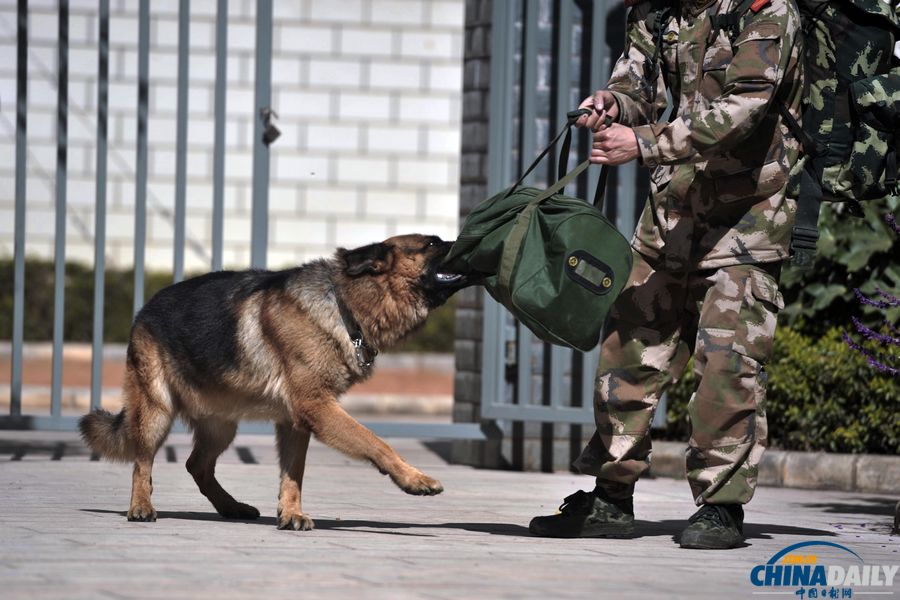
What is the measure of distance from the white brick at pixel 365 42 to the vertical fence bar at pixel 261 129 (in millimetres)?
8083

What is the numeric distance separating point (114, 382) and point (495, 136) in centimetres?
671

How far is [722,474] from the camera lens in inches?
189

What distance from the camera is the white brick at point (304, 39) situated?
608 inches

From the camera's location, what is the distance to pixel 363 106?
15641 millimetres

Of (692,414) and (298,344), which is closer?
(692,414)

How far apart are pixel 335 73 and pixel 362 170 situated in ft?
3.59

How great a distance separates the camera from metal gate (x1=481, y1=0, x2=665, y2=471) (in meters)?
7.66

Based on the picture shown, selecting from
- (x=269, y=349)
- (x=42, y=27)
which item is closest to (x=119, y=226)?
(x=42, y=27)

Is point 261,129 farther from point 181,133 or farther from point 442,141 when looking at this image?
point 442,141

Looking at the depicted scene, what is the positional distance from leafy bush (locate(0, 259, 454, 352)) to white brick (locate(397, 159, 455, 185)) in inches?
81.1

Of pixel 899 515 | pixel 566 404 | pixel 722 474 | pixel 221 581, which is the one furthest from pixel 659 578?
pixel 566 404

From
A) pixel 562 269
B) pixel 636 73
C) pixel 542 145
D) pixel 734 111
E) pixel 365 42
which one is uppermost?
pixel 365 42

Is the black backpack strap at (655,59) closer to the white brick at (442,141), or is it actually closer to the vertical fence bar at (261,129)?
the vertical fence bar at (261,129)

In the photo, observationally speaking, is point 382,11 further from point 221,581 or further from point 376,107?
point 221,581
